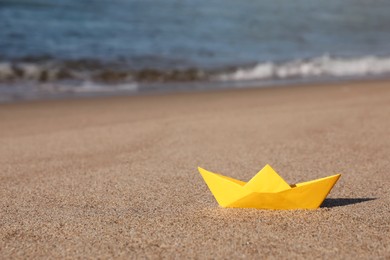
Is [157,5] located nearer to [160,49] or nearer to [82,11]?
[82,11]

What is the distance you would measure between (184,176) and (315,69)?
5832mm

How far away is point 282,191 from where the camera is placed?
1.83 m

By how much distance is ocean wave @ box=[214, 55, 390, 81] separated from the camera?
7.54 metres

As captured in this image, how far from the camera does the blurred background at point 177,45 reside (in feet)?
23.5

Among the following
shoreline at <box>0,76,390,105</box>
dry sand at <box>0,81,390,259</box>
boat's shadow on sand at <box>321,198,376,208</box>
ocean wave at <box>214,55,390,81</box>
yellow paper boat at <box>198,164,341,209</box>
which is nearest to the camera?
dry sand at <box>0,81,390,259</box>

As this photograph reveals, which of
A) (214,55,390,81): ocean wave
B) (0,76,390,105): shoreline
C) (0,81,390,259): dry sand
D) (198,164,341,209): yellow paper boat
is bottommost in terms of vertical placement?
(214,55,390,81): ocean wave

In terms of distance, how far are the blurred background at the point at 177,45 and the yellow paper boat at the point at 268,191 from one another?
4.20 metres

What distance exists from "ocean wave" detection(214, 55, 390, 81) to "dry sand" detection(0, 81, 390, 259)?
2633mm

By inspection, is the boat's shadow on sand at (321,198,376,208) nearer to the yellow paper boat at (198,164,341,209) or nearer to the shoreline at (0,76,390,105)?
the yellow paper boat at (198,164,341,209)

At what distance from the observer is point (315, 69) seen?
8.05m

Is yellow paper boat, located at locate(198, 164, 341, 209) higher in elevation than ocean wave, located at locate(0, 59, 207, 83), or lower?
higher

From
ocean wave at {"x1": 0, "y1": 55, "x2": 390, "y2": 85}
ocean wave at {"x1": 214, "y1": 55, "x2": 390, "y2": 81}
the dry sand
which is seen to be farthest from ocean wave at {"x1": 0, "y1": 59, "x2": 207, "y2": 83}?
the dry sand

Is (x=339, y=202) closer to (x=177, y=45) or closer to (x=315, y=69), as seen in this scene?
(x=315, y=69)

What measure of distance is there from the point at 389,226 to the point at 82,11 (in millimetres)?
11781
